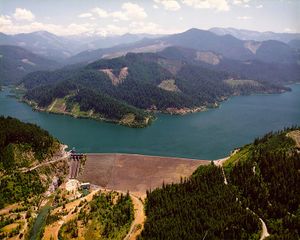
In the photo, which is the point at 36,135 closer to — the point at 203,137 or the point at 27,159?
the point at 27,159

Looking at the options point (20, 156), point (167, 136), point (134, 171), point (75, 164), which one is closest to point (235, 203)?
point (134, 171)

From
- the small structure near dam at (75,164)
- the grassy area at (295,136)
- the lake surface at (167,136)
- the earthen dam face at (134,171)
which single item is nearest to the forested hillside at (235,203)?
the grassy area at (295,136)

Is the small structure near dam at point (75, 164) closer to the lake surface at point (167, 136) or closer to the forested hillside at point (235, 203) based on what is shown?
the lake surface at point (167, 136)

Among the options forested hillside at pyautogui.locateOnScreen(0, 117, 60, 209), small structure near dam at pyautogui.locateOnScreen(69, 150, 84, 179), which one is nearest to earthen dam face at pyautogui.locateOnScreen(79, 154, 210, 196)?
small structure near dam at pyautogui.locateOnScreen(69, 150, 84, 179)

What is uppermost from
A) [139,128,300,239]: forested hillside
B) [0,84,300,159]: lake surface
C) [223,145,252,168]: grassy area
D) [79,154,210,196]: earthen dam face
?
[139,128,300,239]: forested hillside

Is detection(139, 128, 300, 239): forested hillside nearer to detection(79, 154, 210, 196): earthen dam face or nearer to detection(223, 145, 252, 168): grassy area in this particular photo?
detection(223, 145, 252, 168): grassy area

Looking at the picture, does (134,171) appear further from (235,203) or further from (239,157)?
(235,203)
